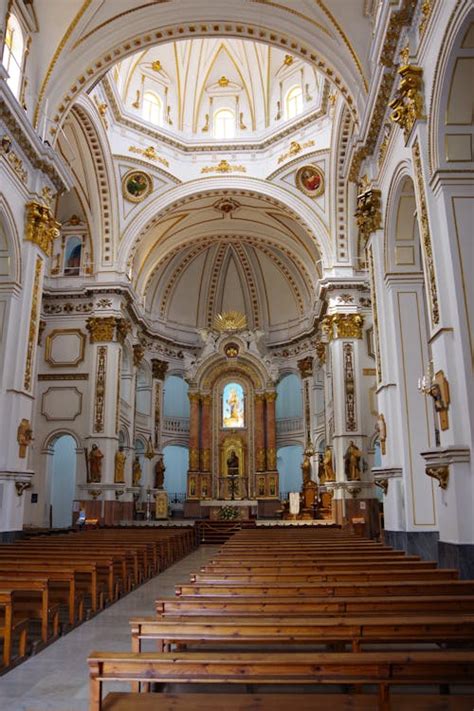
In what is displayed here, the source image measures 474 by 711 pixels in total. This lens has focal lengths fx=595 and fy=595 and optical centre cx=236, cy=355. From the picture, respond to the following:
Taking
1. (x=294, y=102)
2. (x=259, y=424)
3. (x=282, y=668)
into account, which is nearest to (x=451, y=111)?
(x=282, y=668)

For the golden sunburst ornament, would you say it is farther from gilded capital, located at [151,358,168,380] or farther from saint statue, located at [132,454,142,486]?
saint statue, located at [132,454,142,486]

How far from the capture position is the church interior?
4223 millimetres

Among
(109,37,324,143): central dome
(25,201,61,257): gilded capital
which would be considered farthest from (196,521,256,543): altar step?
(109,37,324,143): central dome

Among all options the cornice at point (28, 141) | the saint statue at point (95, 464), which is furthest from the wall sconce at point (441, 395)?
the saint statue at point (95, 464)

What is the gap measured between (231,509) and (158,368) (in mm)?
7672

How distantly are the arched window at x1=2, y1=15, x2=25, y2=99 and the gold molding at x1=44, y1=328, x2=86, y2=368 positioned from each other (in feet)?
35.9

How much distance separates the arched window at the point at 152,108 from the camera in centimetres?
2411

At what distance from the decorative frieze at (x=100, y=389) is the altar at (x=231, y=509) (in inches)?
292

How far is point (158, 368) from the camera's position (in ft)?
95.5

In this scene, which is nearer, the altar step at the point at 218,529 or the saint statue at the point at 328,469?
the altar step at the point at 218,529

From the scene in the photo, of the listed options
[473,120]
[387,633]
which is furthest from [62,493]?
[387,633]

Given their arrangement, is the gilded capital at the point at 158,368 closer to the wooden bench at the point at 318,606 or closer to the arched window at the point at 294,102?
the arched window at the point at 294,102

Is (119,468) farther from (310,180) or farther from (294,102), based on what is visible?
(294,102)

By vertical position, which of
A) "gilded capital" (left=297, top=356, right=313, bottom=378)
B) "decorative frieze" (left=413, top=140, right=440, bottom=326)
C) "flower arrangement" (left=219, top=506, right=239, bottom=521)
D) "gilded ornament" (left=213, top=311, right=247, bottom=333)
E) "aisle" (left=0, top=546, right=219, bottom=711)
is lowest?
"aisle" (left=0, top=546, right=219, bottom=711)
